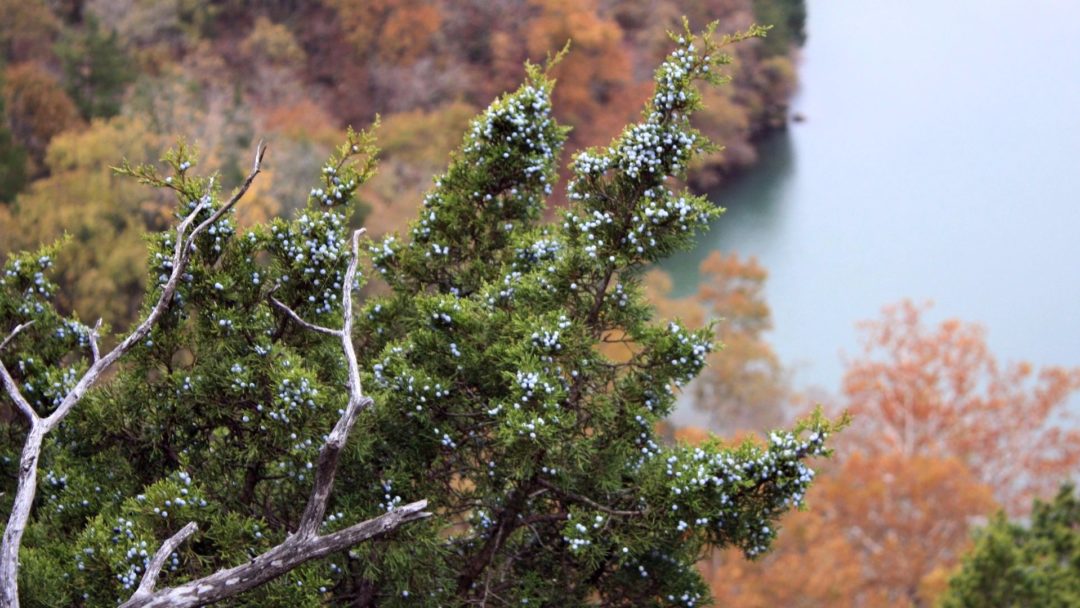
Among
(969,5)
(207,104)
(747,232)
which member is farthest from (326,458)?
(969,5)

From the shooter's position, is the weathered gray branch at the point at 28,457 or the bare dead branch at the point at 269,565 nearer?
the bare dead branch at the point at 269,565

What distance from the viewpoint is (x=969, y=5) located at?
3403 cm

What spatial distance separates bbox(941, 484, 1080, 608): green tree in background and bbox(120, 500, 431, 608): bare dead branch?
6119mm

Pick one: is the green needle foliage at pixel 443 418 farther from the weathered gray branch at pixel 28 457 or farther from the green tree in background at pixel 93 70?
the green tree in background at pixel 93 70

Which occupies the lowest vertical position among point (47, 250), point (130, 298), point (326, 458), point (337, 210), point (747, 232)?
point (326, 458)

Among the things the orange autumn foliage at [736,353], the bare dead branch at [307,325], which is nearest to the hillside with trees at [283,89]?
the orange autumn foliage at [736,353]

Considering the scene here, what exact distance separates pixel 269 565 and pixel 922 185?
90.6 ft

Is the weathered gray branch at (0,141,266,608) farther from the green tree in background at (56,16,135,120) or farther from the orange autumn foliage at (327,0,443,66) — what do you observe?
the orange autumn foliage at (327,0,443,66)

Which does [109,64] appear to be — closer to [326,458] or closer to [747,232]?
[747,232]

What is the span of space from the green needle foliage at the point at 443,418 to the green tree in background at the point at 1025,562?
12.5ft

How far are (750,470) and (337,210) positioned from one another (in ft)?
9.10

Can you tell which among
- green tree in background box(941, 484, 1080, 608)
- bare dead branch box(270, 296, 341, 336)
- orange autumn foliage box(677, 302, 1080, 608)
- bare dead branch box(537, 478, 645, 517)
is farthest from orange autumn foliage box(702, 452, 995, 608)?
bare dead branch box(270, 296, 341, 336)

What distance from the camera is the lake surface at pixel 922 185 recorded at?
82.4 ft

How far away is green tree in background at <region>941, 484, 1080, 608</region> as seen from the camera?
8.79m
